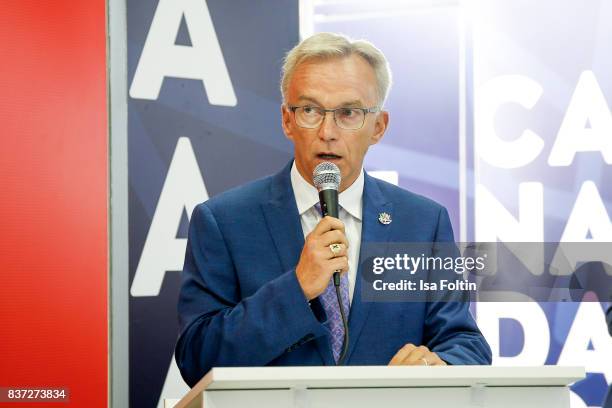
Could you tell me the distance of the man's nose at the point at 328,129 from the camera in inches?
102

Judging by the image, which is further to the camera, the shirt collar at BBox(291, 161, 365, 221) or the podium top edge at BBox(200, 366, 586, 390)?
the shirt collar at BBox(291, 161, 365, 221)

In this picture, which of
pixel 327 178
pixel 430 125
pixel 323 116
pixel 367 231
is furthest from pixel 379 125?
pixel 430 125

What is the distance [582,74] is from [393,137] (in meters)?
0.81

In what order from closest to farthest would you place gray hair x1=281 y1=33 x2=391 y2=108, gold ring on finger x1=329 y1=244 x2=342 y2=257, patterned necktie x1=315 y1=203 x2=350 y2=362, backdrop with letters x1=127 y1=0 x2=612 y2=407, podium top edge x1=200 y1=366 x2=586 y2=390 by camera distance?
podium top edge x1=200 y1=366 x2=586 y2=390
gold ring on finger x1=329 y1=244 x2=342 y2=257
patterned necktie x1=315 y1=203 x2=350 y2=362
gray hair x1=281 y1=33 x2=391 y2=108
backdrop with letters x1=127 y1=0 x2=612 y2=407

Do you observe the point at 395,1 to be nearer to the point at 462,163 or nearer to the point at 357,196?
the point at 462,163

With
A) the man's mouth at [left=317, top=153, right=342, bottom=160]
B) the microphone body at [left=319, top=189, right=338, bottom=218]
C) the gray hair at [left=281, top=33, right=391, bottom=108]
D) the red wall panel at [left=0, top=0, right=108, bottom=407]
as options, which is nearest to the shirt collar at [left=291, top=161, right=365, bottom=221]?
the man's mouth at [left=317, top=153, right=342, bottom=160]

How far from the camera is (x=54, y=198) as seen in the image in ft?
11.6

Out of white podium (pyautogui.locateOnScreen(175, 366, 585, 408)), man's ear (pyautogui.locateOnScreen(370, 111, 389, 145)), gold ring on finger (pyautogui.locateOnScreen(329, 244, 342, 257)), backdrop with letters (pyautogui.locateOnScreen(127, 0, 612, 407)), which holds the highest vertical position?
backdrop with letters (pyautogui.locateOnScreen(127, 0, 612, 407))

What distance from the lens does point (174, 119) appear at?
370cm

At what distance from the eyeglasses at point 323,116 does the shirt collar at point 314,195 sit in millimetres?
165

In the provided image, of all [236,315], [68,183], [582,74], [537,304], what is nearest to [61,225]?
[68,183]

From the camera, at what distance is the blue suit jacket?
226 centimetres

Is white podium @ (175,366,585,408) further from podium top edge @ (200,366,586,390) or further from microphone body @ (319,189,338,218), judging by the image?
microphone body @ (319,189,338,218)

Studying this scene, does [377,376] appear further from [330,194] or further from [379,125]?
[379,125]
